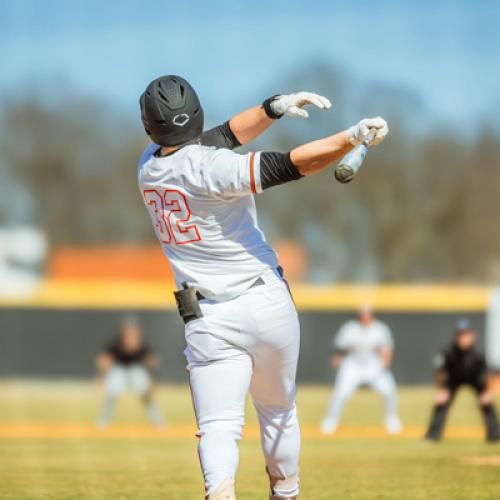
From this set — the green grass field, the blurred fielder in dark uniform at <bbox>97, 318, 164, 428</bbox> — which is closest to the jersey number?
the green grass field

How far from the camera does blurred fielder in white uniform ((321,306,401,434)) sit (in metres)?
15.9

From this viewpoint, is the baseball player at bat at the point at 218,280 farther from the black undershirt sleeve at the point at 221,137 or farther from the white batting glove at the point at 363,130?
the black undershirt sleeve at the point at 221,137

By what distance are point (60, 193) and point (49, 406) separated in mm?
19653

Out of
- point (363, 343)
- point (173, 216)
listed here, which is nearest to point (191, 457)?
point (363, 343)

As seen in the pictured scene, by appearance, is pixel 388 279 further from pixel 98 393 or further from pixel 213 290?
pixel 213 290

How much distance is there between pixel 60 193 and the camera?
40.3 metres

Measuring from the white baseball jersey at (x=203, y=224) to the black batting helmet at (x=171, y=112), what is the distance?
0.25 feet

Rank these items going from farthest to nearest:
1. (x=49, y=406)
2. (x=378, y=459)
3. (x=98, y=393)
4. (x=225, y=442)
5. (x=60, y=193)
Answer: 1. (x=60, y=193)
2. (x=98, y=393)
3. (x=49, y=406)
4. (x=378, y=459)
5. (x=225, y=442)

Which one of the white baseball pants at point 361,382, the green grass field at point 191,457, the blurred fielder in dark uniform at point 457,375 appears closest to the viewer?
the green grass field at point 191,457

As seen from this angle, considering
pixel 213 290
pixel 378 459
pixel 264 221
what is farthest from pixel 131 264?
pixel 213 290

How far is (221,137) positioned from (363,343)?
11671mm

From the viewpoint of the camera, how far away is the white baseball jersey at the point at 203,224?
451 cm

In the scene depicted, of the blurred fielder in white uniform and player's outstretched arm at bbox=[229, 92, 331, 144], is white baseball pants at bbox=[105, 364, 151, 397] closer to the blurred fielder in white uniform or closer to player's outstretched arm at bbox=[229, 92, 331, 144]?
the blurred fielder in white uniform

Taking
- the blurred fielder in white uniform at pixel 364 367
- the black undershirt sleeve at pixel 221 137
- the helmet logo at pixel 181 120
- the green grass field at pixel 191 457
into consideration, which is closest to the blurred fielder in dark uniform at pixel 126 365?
the green grass field at pixel 191 457
